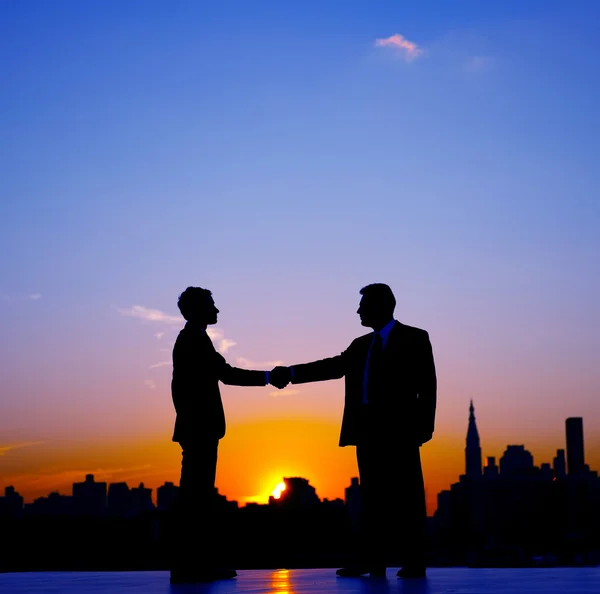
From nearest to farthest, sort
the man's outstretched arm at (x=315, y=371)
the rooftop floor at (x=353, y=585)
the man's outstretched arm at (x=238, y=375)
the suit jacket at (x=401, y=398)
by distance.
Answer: the rooftop floor at (x=353, y=585) → the suit jacket at (x=401, y=398) → the man's outstretched arm at (x=238, y=375) → the man's outstretched arm at (x=315, y=371)

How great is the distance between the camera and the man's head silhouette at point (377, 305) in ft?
32.3

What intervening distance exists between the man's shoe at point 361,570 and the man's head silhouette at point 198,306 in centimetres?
282

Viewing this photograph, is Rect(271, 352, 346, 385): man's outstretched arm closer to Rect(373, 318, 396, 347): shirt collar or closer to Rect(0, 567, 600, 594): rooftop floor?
Rect(373, 318, 396, 347): shirt collar

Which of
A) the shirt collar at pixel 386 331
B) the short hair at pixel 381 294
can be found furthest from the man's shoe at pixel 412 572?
the short hair at pixel 381 294

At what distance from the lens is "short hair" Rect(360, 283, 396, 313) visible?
9.86m

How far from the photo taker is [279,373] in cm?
1166

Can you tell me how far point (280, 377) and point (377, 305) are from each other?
2.23 metres

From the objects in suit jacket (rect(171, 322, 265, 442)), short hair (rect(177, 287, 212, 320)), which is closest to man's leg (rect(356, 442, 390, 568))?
suit jacket (rect(171, 322, 265, 442))

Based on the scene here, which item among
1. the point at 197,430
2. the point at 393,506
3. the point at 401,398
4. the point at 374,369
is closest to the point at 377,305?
the point at 374,369

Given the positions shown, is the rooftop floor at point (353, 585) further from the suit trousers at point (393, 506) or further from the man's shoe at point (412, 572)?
the suit trousers at point (393, 506)

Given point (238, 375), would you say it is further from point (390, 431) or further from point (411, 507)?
point (411, 507)

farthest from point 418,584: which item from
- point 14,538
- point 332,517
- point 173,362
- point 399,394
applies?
point 332,517

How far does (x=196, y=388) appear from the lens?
32.4 feet

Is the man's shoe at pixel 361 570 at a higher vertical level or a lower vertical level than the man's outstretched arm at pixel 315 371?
lower
